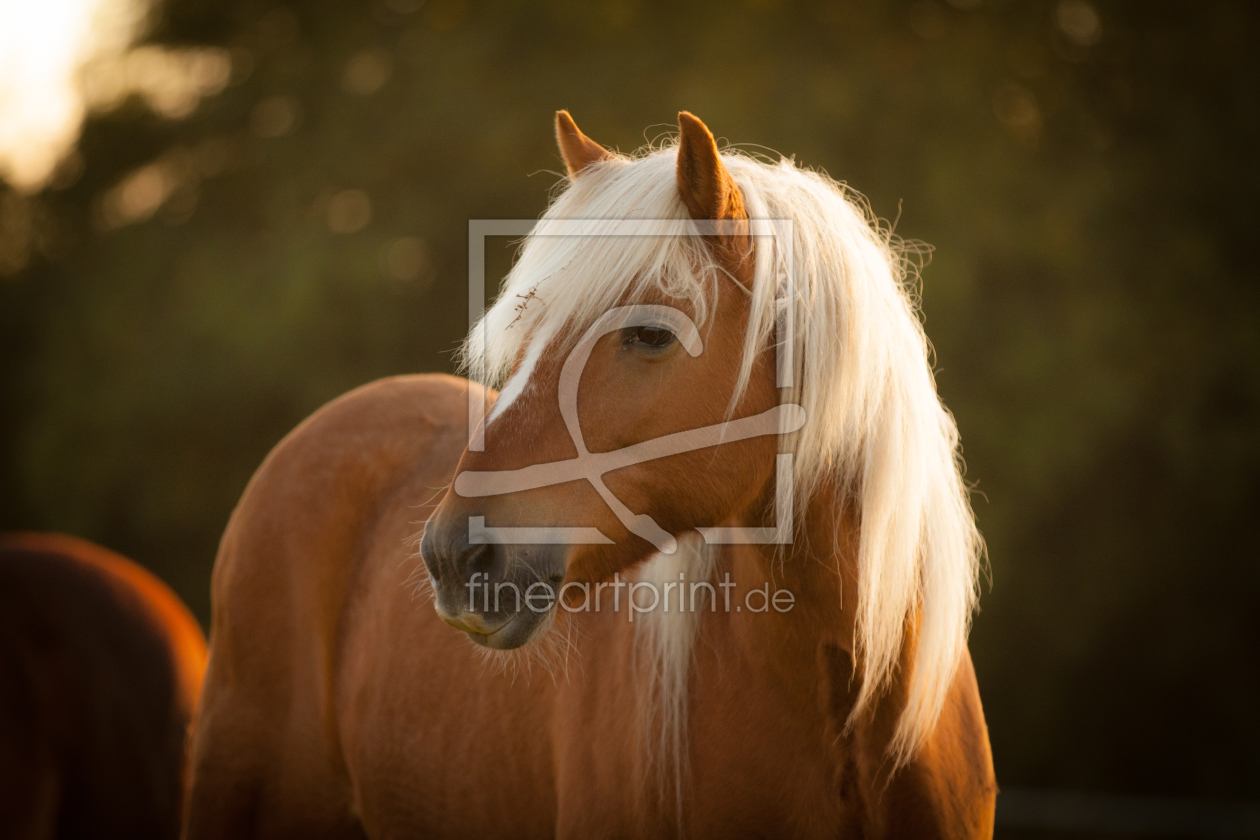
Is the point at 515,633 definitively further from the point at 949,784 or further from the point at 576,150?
the point at 576,150

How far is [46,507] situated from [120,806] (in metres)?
6.90

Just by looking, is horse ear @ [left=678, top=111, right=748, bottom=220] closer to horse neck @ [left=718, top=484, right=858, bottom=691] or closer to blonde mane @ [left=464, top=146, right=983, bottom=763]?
blonde mane @ [left=464, top=146, right=983, bottom=763]

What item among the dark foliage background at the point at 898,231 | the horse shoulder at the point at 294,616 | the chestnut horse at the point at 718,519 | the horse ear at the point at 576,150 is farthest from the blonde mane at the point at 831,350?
the dark foliage background at the point at 898,231

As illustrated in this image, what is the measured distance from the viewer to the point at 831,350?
1.84 metres

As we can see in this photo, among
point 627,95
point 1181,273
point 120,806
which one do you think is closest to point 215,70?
point 627,95

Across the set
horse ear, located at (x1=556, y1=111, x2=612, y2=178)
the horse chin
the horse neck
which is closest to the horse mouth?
the horse chin

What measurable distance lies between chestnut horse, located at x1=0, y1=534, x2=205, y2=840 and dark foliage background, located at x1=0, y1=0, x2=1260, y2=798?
18.5 feet

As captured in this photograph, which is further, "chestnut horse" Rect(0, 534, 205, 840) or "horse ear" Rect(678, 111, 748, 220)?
"chestnut horse" Rect(0, 534, 205, 840)

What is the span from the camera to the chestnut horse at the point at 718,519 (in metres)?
1.76

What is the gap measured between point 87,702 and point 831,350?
148 inches

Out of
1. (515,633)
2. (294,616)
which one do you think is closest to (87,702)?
(294,616)

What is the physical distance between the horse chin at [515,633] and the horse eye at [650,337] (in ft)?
1.88

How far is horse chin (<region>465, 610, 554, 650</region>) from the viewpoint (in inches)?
68.1

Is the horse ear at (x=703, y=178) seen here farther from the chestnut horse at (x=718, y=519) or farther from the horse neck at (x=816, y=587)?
the horse neck at (x=816, y=587)
